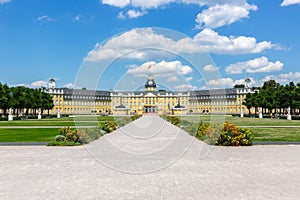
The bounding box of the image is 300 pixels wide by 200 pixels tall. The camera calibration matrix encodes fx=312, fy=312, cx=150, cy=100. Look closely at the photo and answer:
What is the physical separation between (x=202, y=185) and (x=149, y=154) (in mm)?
5698

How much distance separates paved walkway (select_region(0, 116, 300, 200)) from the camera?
7129 mm

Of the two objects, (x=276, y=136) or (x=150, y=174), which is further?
(x=276, y=136)

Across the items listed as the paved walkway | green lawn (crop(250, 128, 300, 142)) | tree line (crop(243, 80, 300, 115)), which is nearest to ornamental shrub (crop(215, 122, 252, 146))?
the paved walkway

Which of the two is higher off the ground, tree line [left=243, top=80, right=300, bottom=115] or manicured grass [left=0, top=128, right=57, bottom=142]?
tree line [left=243, top=80, right=300, bottom=115]

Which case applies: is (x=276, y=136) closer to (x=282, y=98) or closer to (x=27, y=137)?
(x=27, y=137)

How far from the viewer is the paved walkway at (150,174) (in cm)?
713

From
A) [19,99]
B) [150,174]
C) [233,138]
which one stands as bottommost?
[150,174]

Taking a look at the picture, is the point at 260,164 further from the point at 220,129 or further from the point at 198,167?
the point at 220,129

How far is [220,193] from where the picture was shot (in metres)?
7.11

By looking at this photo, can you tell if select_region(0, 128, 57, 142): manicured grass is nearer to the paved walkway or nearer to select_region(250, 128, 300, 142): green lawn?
the paved walkway

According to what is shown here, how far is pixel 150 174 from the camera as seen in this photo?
30.5ft

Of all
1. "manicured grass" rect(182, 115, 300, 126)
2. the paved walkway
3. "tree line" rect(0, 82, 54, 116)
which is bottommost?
the paved walkway

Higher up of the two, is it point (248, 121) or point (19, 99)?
point (19, 99)

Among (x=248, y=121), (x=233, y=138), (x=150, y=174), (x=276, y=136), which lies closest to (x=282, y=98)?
(x=248, y=121)
